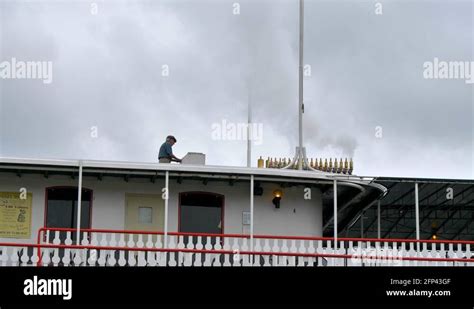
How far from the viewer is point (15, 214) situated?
1650 cm

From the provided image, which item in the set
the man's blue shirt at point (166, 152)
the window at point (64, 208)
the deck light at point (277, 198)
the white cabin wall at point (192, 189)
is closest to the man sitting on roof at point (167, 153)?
the man's blue shirt at point (166, 152)

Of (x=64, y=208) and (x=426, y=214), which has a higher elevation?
(x=426, y=214)

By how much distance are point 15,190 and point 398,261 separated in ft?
24.4

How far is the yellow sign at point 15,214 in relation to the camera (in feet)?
53.8

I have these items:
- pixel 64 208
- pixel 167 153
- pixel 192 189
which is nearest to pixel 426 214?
pixel 192 189

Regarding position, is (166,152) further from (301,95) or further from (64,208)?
(301,95)

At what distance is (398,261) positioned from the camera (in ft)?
50.1

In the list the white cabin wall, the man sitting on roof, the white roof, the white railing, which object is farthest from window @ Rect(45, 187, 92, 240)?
the man sitting on roof

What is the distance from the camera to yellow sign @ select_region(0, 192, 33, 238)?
16.4 metres

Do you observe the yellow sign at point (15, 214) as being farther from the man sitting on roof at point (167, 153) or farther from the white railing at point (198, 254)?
the man sitting on roof at point (167, 153)

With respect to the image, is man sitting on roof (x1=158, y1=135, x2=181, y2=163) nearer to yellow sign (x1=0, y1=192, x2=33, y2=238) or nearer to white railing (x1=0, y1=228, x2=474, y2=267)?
white railing (x1=0, y1=228, x2=474, y2=267)

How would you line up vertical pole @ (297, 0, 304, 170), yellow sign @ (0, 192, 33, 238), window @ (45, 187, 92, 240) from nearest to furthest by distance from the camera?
yellow sign @ (0, 192, 33, 238)
window @ (45, 187, 92, 240)
vertical pole @ (297, 0, 304, 170)
